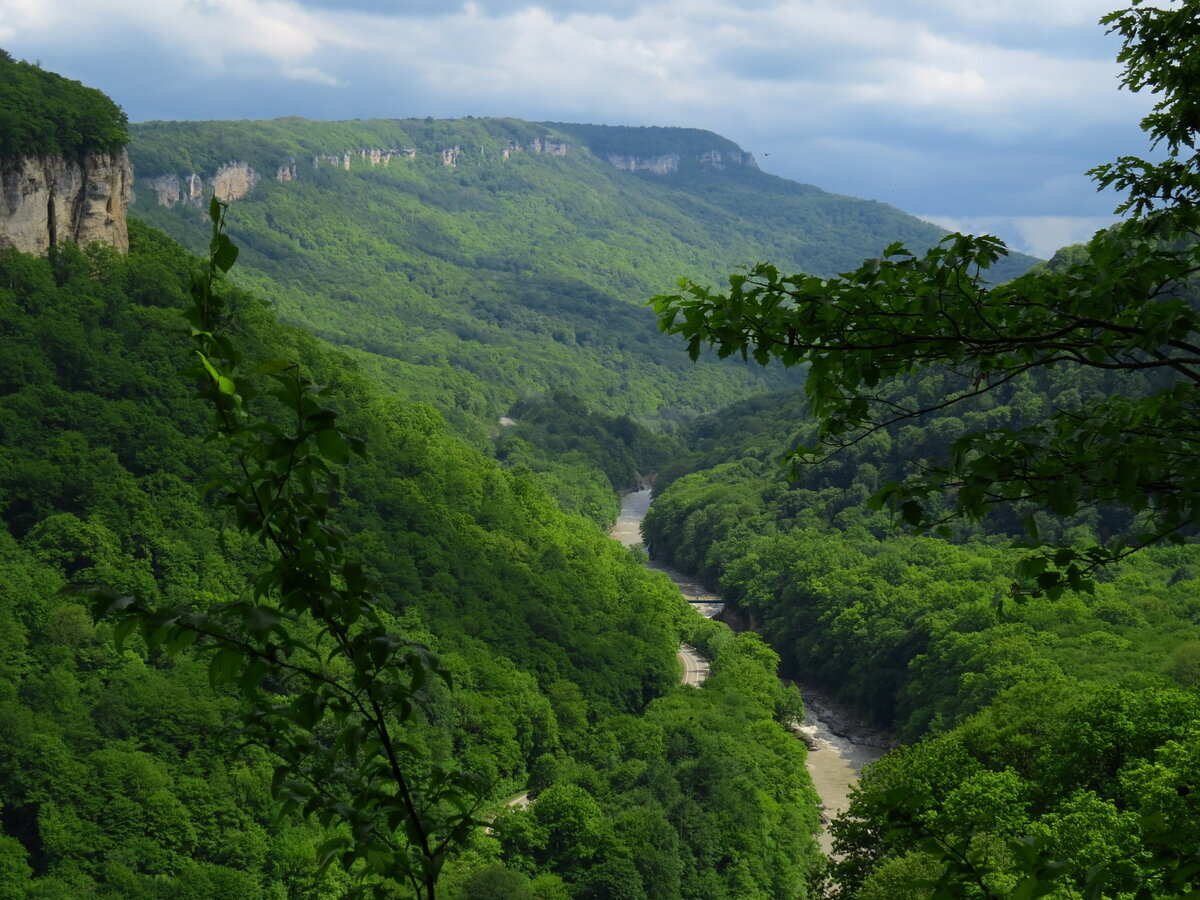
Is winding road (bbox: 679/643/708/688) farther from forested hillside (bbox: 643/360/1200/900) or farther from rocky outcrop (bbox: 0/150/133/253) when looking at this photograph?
Result: rocky outcrop (bbox: 0/150/133/253)

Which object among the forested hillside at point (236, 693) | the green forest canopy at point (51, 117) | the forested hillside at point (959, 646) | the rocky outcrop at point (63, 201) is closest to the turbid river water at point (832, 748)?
the forested hillside at point (959, 646)

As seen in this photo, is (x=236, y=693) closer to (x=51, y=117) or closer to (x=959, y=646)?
(x=51, y=117)

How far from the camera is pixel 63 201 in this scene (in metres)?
55.9

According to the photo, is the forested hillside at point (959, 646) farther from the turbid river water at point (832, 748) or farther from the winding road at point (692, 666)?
the winding road at point (692, 666)

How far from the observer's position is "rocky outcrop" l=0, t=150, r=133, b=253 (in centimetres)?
5294

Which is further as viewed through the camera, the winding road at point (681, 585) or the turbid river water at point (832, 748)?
the winding road at point (681, 585)

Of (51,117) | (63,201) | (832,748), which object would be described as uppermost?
(51,117)

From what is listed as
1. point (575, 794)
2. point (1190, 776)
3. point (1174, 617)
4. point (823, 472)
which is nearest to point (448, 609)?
point (575, 794)

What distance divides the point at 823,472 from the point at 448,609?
52.8 metres

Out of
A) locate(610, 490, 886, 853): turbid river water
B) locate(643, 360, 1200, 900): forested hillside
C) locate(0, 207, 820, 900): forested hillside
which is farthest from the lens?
locate(610, 490, 886, 853): turbid river water

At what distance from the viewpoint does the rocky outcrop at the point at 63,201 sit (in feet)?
174

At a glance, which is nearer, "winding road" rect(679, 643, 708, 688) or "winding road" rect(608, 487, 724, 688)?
"winding road" rect(679, 643, 708, 688)

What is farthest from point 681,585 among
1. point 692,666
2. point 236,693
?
point 236,693

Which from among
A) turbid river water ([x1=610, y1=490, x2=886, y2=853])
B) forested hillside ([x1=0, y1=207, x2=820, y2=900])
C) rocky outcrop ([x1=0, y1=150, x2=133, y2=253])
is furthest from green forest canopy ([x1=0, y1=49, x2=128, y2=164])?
turbid river water ([x1=610, y1=490, x2=886, y2=853])
